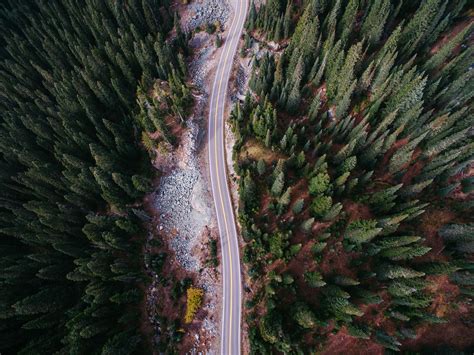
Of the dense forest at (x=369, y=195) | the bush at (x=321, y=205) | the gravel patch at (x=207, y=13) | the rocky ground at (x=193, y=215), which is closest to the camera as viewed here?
the dense forest at (x=369, y=195)

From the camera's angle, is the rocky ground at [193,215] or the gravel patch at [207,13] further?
the gravel patch at [207,13]

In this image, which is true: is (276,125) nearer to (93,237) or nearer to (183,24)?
(93,237)

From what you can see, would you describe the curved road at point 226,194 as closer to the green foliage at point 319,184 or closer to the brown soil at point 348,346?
the brown soil at point 348,346

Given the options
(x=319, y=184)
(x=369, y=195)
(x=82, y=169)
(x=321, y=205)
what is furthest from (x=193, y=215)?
(x=369, y=195)

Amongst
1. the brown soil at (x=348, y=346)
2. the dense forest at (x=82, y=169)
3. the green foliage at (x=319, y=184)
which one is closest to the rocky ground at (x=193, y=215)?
the dense forest at (x=82, y=169)

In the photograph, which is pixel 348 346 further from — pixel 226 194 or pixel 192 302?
pixel 226 194

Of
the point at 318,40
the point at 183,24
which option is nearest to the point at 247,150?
the point at 318,40

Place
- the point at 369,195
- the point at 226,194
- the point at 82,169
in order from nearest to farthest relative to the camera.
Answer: the point at 369,195, the point at 82,169, the point at 226,194

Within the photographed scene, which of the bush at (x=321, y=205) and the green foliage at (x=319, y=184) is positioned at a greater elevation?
the green foliage at (x=319, y=184)
